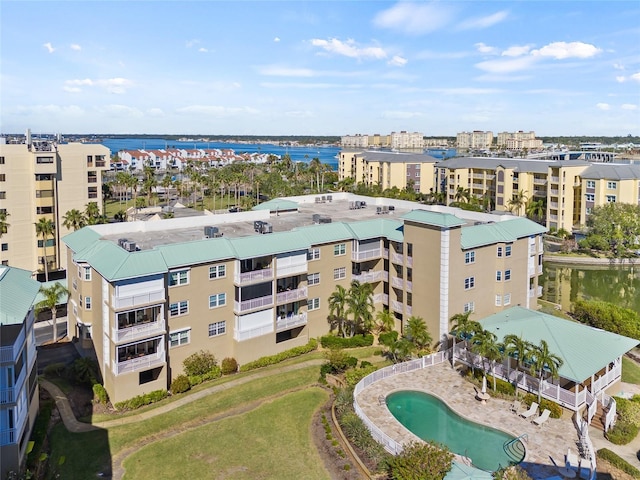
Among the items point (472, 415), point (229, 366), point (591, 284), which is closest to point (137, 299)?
point (229, 366)

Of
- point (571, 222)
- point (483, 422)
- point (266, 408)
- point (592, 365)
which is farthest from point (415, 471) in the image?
point (571, 222)

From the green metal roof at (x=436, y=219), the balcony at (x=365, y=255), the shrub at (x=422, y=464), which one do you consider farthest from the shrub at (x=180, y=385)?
the green metal roof at (x=436, y=219)

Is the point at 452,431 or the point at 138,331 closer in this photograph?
the point at 452,431

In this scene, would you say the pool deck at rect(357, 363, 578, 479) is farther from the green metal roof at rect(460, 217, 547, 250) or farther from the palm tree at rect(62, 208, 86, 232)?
the palm tree at rect(62, 208, 86, 232)

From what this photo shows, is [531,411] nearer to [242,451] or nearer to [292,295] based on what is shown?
[242,451]

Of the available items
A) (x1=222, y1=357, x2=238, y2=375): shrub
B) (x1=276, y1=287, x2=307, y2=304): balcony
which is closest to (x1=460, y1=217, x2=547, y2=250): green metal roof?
(x1=276, y1=287, x2=307, y2=304): balcony

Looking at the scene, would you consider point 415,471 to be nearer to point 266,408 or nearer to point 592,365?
point 266,408
